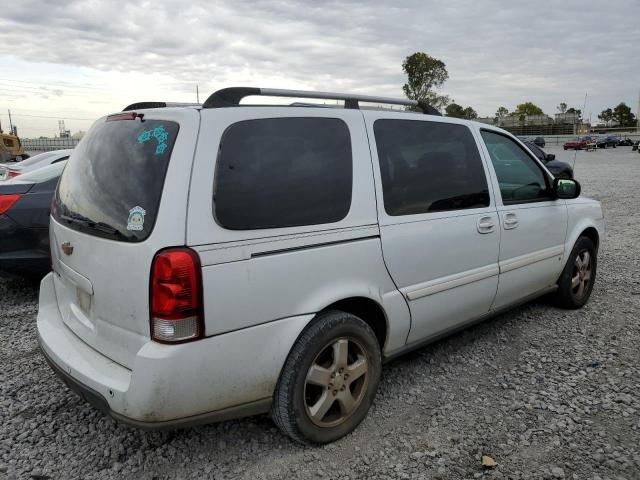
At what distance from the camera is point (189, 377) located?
7.14ft

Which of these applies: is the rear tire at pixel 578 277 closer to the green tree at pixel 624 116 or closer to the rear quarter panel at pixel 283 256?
the rear quarter panel at pixel 283 256

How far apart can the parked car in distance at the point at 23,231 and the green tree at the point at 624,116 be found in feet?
393

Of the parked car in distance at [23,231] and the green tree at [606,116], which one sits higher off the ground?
the green tree at [606,116]

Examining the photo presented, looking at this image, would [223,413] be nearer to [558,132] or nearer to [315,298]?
[315,298]

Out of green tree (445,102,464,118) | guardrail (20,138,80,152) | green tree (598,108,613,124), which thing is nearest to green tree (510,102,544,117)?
green tree (598,108,613,124)

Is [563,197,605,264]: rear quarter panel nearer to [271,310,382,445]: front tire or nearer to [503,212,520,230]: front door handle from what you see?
[503,212,520,230]: front door handle

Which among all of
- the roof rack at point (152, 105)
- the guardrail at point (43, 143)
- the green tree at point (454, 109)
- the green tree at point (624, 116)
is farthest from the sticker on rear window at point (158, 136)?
the green tree at point (624, 116)

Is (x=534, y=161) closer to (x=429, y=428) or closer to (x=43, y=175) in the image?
(x=429, y=428)

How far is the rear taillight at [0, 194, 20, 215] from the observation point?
4.71 m

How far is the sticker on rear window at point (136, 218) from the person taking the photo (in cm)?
220

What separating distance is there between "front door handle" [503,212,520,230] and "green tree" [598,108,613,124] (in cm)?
12829

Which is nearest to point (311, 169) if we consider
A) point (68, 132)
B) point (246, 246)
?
point (246, 246)

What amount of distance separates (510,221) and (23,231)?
4.20m

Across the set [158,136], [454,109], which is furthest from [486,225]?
[454,109]
